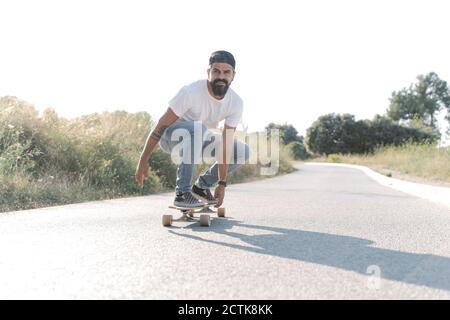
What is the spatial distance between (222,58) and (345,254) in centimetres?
224

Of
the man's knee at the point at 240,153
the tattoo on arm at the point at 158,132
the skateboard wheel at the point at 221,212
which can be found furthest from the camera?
the skateboard wheel at the point at 221,212

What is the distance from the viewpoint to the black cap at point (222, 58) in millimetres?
4949

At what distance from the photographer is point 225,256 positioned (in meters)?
3.50

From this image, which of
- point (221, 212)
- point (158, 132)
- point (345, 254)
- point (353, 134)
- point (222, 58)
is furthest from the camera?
point (353, 134)

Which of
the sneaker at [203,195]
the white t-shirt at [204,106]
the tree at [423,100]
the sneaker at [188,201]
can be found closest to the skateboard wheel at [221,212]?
the sneaker at [203,195]

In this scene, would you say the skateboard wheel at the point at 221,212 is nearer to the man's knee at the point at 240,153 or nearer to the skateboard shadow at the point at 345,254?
the man's knee at the point at 240,153

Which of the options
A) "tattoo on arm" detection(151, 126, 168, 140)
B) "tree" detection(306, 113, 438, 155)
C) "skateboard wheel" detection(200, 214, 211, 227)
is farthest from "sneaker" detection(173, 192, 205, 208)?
"tree" detection(306, 113, 438, 155)

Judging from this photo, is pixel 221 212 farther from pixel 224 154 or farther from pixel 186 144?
pixel 186 144

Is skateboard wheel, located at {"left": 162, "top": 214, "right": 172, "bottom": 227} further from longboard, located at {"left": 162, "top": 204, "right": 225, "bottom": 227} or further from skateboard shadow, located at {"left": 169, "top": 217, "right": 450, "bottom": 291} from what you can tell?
skateboard shadow, located at {"left": 169, "top": 217, "right": 450, "bottom": 291}

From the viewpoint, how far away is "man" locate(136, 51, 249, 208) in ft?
16.3

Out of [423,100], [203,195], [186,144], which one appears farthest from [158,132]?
[423,100]

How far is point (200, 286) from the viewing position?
2.68 meters

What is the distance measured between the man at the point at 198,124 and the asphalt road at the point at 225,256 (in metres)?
0.40

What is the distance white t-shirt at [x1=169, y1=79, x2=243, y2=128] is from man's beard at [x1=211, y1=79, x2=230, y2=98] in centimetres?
9
